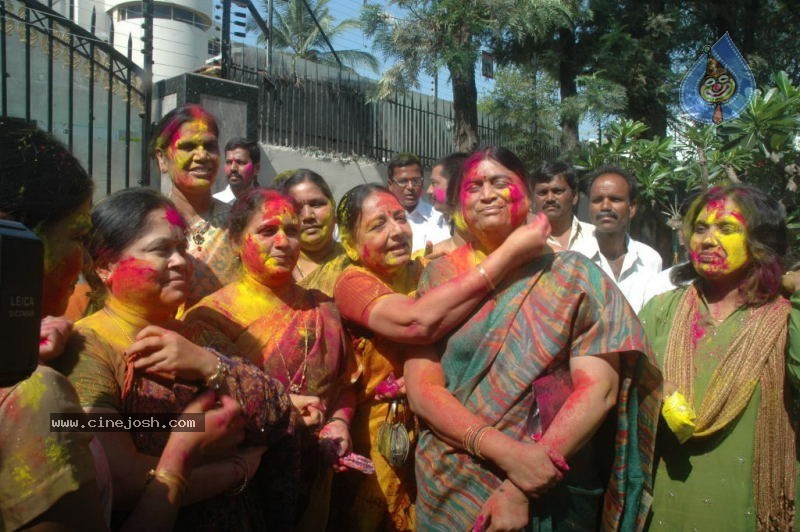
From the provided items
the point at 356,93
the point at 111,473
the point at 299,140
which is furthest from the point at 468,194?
the point at 356,93

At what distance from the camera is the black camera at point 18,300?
1.00m

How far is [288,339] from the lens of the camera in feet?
8.39

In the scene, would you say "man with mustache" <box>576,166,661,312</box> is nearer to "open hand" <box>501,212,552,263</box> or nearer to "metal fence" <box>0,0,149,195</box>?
"open hand" <box>501,212,552,263</box>

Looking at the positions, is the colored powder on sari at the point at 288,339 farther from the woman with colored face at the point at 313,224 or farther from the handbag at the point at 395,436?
the woman with colored face at the point at 313,224

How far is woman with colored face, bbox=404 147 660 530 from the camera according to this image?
87.7 inches

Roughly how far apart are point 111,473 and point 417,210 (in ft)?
13.0

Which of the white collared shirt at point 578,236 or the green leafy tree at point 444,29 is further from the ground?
the green leafy tree at point 444,29

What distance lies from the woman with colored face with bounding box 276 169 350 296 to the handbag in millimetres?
827

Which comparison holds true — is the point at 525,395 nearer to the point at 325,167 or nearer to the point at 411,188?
the point at 411,188

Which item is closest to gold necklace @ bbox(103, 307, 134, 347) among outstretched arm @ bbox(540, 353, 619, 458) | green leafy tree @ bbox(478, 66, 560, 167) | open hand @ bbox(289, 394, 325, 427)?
open hand @ bbox(289, 394, 325, 427)

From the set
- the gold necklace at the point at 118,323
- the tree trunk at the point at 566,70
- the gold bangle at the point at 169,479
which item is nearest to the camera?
the gold bangle at the point at 169,479

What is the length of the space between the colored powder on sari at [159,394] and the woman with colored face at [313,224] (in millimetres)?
1223

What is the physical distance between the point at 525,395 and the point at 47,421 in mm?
1545

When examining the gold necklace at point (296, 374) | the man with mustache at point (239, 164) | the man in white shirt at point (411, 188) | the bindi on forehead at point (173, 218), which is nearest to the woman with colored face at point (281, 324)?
the gold necklace at point (296, 374)
